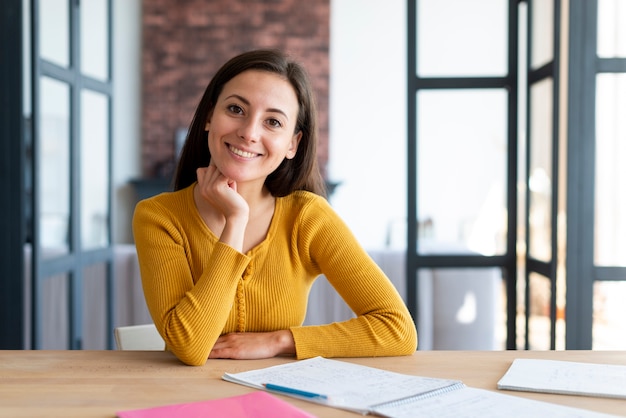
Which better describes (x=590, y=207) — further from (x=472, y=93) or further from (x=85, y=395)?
(x=85, y=395)

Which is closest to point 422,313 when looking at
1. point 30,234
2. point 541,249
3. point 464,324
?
point 464,324

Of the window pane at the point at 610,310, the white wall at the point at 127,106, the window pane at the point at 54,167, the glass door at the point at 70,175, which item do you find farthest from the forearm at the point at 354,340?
the white wall at the point at 127,106

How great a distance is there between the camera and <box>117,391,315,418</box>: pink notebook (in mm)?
1074

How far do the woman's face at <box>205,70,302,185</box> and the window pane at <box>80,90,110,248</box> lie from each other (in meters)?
1.94

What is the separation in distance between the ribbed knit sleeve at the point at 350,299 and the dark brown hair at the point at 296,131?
0.29ft

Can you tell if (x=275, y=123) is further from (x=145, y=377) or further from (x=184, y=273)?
(x=145, y=377)

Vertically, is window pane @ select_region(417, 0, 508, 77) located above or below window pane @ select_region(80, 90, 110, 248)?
above

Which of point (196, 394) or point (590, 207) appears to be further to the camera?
point (590, 207)

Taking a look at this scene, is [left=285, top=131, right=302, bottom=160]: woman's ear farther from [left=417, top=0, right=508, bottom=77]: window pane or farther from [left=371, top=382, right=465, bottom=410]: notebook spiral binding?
[left=417, top=0, right=508, bottom=77]: window pane

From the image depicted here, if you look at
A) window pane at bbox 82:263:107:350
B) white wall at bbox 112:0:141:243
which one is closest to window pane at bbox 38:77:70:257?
window pane at bbox 82:263:107:350

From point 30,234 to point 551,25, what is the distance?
1.98 m

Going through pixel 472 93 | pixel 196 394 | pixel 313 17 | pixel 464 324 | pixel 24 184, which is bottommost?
pixel 464 324

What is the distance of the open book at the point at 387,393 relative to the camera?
1.10 metres

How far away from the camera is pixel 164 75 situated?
7.32 m
